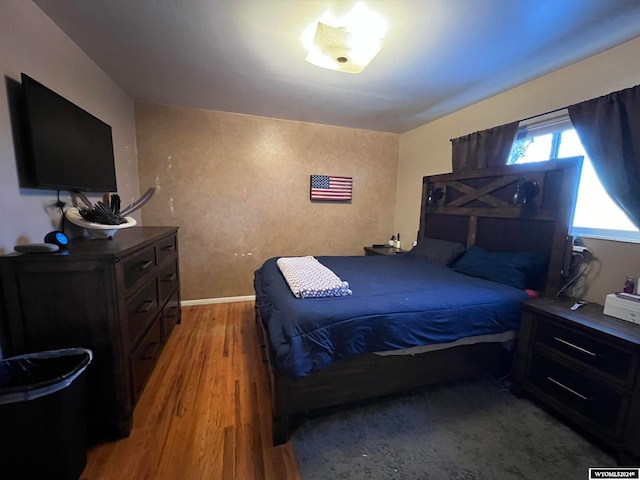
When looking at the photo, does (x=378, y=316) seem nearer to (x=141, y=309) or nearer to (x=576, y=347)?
(x=576, y=347)

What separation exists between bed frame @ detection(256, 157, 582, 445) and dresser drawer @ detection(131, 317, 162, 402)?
2.54 feet

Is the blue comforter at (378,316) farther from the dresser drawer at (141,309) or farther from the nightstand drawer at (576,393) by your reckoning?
the dresser drawer at (141,309)

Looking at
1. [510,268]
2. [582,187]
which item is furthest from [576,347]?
[582,187]

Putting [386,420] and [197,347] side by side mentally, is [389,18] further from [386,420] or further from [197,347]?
[197,347]

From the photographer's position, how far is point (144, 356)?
167 cm

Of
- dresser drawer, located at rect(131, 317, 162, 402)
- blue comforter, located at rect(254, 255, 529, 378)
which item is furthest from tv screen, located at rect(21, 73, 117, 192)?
blue comforter, located at rect(254, 255, 529, 378)

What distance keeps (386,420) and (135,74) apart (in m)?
3.41

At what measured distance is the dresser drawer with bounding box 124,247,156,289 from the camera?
1424 millimetres

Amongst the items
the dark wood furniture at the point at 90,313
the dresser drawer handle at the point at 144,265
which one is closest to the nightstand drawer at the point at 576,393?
the dark wood furniture at the point at 90,313

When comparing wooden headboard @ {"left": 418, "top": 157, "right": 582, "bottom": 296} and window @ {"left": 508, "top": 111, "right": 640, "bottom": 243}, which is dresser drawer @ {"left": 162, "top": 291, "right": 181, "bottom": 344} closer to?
wooden headboard @ {"left": 418, "top": 157, "right": 582, "bottom": 296}

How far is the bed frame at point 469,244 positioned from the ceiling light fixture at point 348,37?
173cm

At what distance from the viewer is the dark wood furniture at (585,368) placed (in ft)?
4.25

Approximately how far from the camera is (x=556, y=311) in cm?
163

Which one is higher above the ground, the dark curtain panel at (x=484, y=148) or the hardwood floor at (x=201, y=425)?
the dark curtain panel at (x=484, y=148)
